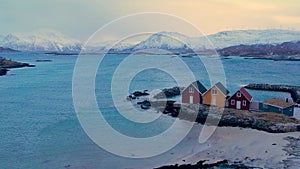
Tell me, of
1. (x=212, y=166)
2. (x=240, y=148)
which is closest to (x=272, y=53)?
(x=240, y=148)

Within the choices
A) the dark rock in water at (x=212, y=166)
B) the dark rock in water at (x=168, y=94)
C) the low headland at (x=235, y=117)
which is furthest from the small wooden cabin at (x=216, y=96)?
the dark rock in water at (x=212, y=166)

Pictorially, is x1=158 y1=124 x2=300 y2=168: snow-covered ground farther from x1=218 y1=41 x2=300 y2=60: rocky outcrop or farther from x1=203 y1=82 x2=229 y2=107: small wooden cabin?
x1=218 y1=41 x2=300 y2=60: rocky outcrop

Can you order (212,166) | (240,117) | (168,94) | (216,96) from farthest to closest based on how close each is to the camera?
1. (168,94)
2. (216,96)
3. (240,117)
4. (212,166)

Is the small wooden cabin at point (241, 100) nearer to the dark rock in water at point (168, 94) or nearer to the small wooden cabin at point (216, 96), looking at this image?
the small wooden cabin at point (216, 96)

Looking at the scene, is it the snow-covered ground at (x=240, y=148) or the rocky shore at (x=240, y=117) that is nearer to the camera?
the snow-covered ground at (x=240, y=148)

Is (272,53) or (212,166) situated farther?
(272,53)

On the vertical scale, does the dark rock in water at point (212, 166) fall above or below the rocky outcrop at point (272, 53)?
below

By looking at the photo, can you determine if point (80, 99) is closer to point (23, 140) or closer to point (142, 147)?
point (23, 140)

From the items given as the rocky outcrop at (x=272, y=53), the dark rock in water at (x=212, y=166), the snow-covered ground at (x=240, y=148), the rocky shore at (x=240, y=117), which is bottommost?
the dark rock in water at (x=212, y=166)

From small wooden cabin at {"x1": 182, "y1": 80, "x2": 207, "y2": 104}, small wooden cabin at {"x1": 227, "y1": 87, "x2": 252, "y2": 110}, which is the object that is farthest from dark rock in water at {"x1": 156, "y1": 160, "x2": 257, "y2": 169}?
small wooden cabin at {"x1": 182, "y1": 80, "x2": 207, "y2": 104}

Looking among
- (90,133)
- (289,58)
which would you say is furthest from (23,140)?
(289,58)

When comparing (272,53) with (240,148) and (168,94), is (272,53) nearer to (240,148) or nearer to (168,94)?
(168,94)

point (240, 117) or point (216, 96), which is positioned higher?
point (216, 96)

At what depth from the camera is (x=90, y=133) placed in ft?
47.2
